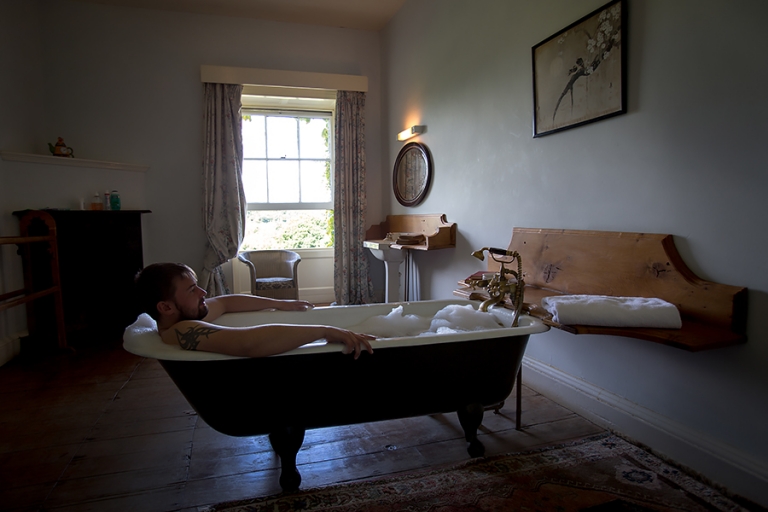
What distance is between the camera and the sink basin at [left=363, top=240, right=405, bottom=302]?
153 inches

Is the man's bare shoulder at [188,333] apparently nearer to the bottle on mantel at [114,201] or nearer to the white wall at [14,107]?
the white wall at [14,107]

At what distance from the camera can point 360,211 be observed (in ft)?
16.0

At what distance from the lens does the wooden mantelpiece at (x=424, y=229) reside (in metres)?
3.36

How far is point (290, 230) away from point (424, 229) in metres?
1.98

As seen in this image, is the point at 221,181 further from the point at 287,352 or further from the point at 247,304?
the point at 287,352

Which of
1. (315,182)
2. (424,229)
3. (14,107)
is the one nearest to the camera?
(14,107)

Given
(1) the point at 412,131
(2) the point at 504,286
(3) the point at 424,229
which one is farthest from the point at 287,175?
(2) the point at 504,286

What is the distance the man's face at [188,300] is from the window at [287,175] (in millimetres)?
3437

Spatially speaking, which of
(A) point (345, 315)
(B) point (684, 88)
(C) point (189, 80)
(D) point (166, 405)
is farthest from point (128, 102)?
(B) point (684, 88)

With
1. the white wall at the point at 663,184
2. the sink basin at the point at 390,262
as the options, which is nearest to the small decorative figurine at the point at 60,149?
the sink basin at the point at 390,262

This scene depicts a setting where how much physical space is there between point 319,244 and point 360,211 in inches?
28.8

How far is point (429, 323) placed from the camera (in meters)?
2.18

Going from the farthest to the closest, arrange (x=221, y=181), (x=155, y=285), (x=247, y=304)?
(x=221, y=181), (x=247, y=304), (x=155, y=285)

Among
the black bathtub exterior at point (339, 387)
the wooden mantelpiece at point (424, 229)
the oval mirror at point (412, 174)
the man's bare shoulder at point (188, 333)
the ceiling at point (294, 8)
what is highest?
the ceiling at point (294, 8)
